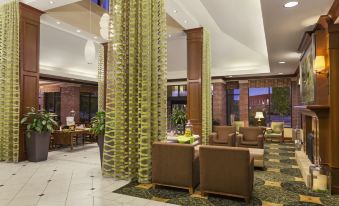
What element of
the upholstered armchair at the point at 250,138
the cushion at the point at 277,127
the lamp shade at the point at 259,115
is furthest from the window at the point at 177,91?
the upholstered armchair at the point at 250,138

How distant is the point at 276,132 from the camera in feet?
33.8

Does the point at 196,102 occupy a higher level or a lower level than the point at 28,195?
higher

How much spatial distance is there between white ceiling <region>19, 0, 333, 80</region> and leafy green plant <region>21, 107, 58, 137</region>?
262cm

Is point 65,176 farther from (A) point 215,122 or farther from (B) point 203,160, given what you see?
(A) point 215,122

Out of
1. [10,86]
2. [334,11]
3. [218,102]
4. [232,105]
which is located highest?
[334,11]

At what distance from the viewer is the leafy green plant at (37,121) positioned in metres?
5.66

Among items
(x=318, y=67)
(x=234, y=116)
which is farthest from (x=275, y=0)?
(x=234, y=116)

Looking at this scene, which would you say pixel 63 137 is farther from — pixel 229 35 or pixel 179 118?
pixel 229 35

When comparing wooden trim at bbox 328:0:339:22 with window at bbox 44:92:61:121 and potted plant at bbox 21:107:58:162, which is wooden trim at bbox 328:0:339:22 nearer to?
potted plant at bbox 21:107:58:162

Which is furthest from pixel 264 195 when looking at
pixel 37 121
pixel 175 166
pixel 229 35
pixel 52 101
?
pixel 52 101

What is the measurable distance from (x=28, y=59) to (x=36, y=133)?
1.83 m

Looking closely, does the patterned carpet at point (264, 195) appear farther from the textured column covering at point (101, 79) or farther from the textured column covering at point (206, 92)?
the textured column covering at point (101, 79)

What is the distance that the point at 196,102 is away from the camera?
275 inches

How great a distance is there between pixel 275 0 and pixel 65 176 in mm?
4749
